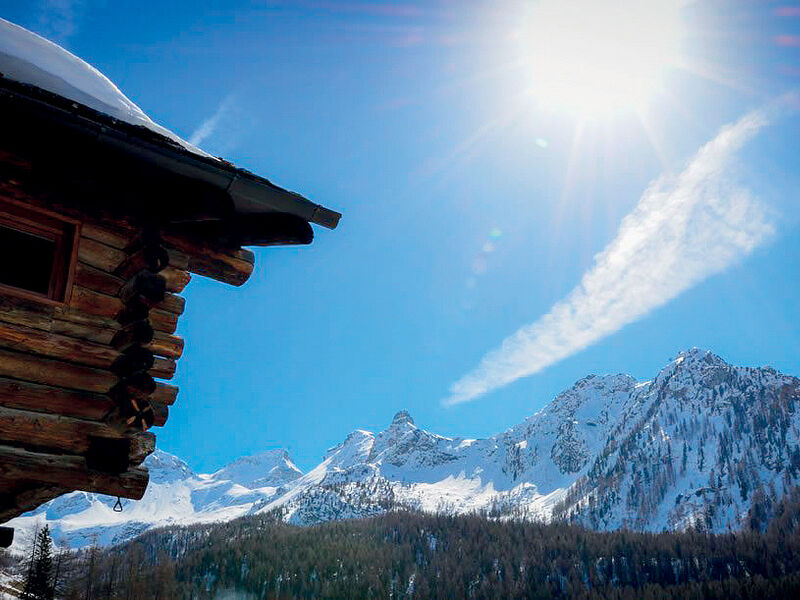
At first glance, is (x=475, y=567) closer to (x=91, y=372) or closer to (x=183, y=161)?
(x=91, y=372)

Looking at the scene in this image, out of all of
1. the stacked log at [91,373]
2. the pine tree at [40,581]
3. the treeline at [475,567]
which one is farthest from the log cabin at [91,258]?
the treeline at [475,567]

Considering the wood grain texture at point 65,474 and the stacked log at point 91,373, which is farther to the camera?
the stacked log at point 91,373

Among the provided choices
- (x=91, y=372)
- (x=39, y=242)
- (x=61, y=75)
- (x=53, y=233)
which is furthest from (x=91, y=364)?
(x=61, y=75)

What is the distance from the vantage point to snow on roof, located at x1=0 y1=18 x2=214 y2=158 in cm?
675

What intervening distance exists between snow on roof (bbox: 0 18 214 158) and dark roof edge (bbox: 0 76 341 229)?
0.21 m

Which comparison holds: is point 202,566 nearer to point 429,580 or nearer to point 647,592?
point 429,580

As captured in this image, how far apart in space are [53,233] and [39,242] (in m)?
0.99

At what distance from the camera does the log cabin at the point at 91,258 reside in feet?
21.7

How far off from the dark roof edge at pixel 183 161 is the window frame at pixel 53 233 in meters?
1.29

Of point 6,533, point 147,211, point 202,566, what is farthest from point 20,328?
point 202,566

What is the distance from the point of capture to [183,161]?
6.97 m

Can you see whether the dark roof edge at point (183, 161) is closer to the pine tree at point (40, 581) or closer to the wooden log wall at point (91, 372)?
the wooden log wall at point (91, 372)

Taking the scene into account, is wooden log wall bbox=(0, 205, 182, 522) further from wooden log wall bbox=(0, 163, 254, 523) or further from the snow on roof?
the snow on roof

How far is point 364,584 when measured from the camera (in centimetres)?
13412
